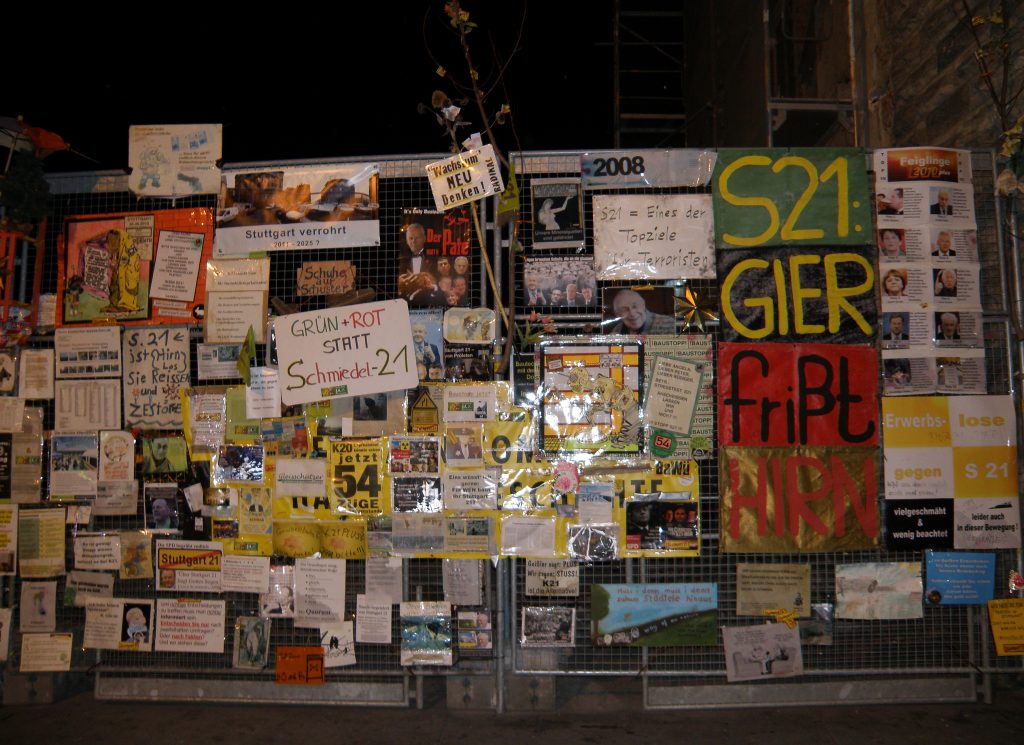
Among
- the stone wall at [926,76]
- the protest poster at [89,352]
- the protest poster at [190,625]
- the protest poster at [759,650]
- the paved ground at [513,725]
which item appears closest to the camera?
the paved ground at [513,725]

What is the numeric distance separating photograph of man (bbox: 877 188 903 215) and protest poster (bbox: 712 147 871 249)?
0.34 feet

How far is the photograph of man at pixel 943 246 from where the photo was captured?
14.2 ft

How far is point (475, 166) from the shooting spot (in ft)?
14.4

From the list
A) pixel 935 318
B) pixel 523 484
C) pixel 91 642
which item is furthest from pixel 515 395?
pixel 91 642

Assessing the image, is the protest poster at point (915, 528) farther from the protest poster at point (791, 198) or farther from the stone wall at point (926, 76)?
the stone wall at point (926, 76)

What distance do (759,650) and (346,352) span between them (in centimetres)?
314

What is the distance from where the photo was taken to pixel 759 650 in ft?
13.9

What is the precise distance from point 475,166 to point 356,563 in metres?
2.66

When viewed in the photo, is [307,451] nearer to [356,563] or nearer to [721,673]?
[356,563]

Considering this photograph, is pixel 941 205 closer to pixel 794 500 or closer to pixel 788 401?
pixel 788 401

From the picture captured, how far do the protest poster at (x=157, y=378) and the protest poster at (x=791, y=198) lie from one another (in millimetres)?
3541

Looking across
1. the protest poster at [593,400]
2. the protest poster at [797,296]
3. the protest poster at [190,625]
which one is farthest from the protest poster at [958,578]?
the protest poster at [190,625]

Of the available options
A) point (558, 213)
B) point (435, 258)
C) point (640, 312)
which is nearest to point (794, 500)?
point (640, 312)

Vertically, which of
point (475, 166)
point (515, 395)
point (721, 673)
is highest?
point (475, 166)
